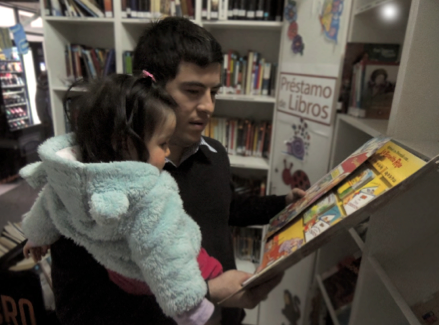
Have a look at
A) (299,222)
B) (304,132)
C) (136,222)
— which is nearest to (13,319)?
(136,222)

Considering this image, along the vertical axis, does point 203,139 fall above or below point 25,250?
above

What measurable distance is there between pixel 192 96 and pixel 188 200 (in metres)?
0.36

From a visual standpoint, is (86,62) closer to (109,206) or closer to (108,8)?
(108,8)

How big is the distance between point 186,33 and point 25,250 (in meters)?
0.81

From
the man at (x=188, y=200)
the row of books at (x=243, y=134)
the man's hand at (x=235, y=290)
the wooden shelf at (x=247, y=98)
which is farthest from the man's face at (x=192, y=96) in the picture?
the row of books at (x=243, y=134)

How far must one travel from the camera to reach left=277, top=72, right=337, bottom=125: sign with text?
140 centimetres

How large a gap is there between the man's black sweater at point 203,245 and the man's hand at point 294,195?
30mm

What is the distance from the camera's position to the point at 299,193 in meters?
1.00

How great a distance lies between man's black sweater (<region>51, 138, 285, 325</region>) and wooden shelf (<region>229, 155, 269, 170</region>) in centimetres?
84

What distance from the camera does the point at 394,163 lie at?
2.08 feet

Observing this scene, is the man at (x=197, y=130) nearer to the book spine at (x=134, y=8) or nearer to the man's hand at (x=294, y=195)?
the man's hand at (x=294, y=195)

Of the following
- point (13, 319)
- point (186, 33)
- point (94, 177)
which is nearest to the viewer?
point (94, 177)

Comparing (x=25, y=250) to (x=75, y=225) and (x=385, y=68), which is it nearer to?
(x=75, y=225)

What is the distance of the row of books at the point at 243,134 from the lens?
2150 millimetres
